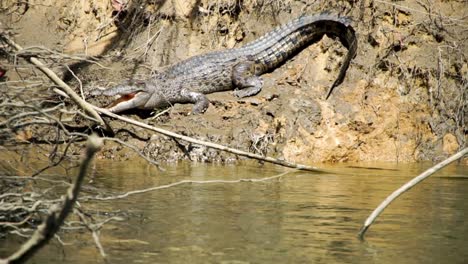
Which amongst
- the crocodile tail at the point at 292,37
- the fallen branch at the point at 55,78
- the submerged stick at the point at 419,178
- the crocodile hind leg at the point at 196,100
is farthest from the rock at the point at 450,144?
the fallen branch at the point at 55,78

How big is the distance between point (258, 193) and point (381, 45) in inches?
172

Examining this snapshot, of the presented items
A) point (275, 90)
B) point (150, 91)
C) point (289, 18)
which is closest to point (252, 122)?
point (275, 90)

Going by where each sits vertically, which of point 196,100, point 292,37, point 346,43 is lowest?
point 196,100

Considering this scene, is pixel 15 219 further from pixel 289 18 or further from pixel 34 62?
pixel 289 18

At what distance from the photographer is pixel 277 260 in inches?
158

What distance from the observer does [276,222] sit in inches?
200

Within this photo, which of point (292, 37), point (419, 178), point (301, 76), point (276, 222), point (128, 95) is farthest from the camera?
point (292, 37)

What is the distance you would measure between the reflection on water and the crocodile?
259 centimetres

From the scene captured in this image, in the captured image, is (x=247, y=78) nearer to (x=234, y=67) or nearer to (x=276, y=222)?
(x=234, y=67)

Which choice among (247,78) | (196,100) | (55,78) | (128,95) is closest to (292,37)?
(247,78)

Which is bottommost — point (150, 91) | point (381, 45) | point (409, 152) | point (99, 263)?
point (99, 263)

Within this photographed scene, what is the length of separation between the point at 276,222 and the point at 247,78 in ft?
18.0

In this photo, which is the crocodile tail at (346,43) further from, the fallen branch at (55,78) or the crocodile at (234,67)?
the fallen branch at (55,78)

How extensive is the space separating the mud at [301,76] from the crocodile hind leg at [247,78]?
152 mm
